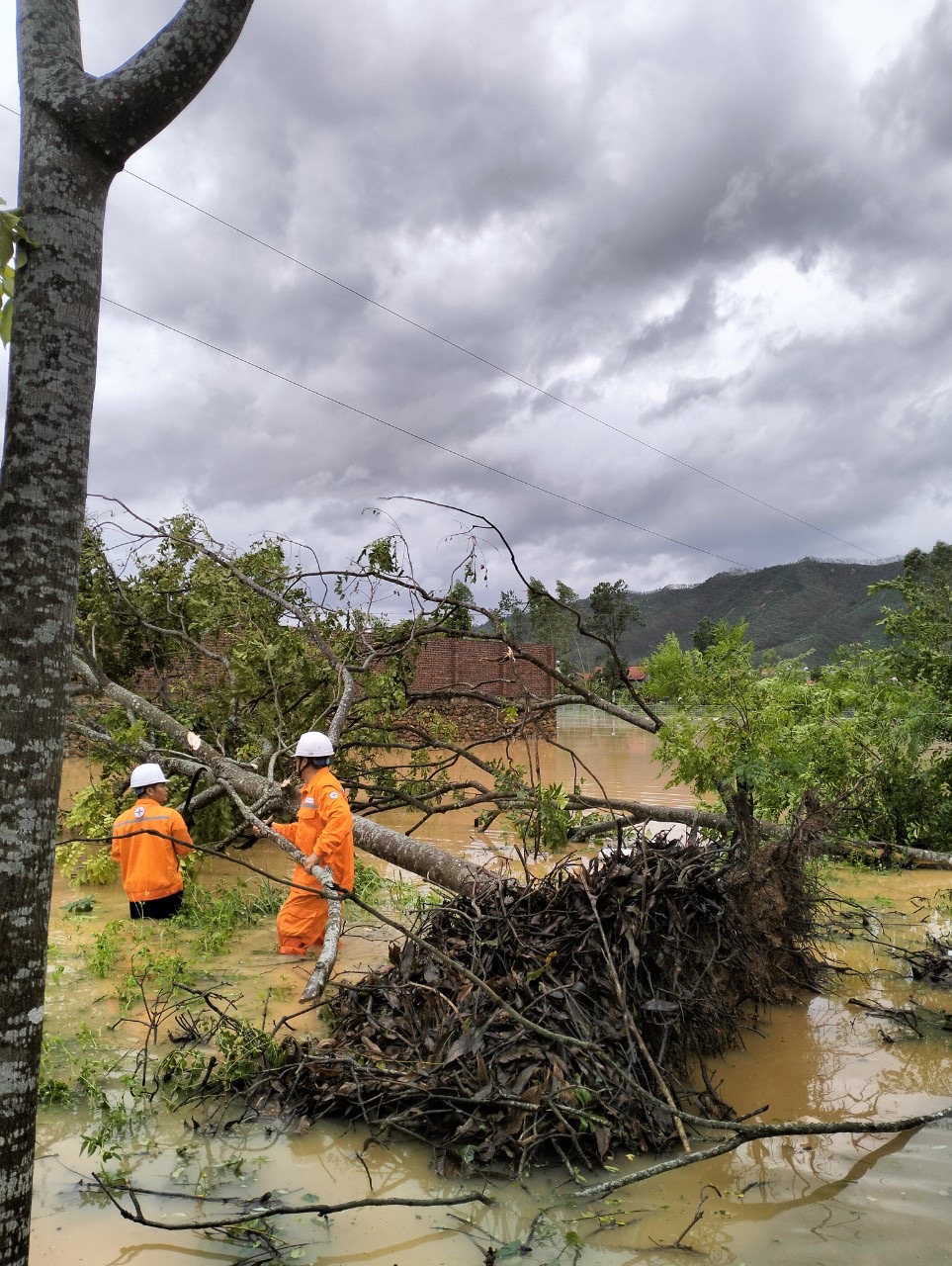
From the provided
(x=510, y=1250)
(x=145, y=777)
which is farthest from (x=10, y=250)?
(x=145, y=777)

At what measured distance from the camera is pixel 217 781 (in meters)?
8.28

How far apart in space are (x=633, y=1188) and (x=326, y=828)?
3196mm

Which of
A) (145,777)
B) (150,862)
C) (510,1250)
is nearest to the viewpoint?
(510,1250)

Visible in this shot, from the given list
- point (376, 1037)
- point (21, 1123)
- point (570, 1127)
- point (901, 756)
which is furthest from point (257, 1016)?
point (901, 756)

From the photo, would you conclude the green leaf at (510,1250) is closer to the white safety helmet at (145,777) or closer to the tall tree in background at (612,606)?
the white safety helmet at (145,777)

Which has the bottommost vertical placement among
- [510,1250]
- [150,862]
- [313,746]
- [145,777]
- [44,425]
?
[510,1250]

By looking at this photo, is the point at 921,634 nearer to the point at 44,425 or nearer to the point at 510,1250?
the point at 510,1250

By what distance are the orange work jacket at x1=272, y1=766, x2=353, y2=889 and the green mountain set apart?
7999 cm

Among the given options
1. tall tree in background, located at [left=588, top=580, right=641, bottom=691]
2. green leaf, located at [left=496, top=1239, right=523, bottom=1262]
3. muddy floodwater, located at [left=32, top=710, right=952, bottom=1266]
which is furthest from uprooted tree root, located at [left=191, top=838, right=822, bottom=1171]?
tall tree in background, located at [left=588, top=580, right=641, bottom=691]

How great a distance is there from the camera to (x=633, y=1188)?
11.2ft

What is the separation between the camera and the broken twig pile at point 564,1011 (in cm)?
365

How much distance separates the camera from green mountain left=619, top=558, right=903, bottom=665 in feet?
309

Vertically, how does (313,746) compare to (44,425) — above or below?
below

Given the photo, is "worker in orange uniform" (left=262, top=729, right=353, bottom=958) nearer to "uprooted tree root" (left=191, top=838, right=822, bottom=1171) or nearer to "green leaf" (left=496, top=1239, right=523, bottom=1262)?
"uprooted tree root" (left=191, top=838, right=822, bottom=1171)
